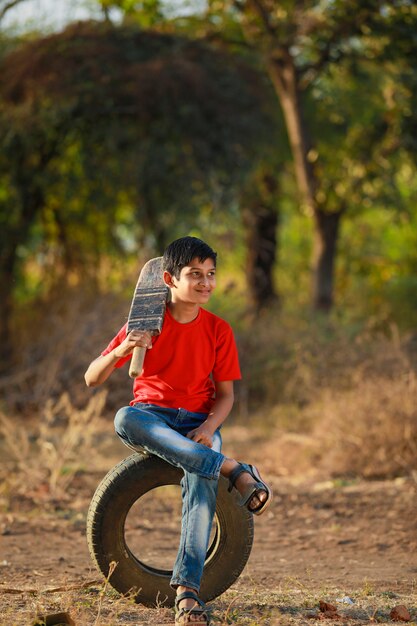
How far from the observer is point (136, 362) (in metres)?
3.95

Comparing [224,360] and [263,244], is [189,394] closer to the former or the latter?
[224,360]

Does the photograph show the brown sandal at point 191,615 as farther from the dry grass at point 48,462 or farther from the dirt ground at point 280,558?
the dry grass at point 48,462

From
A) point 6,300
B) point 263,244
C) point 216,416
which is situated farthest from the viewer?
point 263,244

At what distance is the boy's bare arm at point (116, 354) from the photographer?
4016 mm

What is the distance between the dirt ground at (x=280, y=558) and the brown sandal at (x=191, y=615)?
0.49ft

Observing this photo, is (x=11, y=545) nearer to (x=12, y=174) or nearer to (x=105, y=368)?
(x=105, y=368)

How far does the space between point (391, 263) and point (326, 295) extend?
441cm

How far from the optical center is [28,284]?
15.0 m

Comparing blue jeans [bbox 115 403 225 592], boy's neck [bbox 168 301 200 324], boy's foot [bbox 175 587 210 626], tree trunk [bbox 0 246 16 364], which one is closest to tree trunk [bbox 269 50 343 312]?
tree trunk [bbox 0 246 16 364]

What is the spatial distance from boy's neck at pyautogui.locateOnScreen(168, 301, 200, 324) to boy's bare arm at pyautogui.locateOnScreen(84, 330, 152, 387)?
240 millimetres

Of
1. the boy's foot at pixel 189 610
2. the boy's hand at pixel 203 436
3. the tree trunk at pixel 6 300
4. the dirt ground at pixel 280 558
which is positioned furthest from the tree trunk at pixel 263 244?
the boy's foot at pixel 189 610

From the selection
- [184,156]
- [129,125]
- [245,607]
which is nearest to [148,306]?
[245,607]

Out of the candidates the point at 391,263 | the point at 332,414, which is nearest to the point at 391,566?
the point at 332,414

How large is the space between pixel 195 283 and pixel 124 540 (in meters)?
1.21
